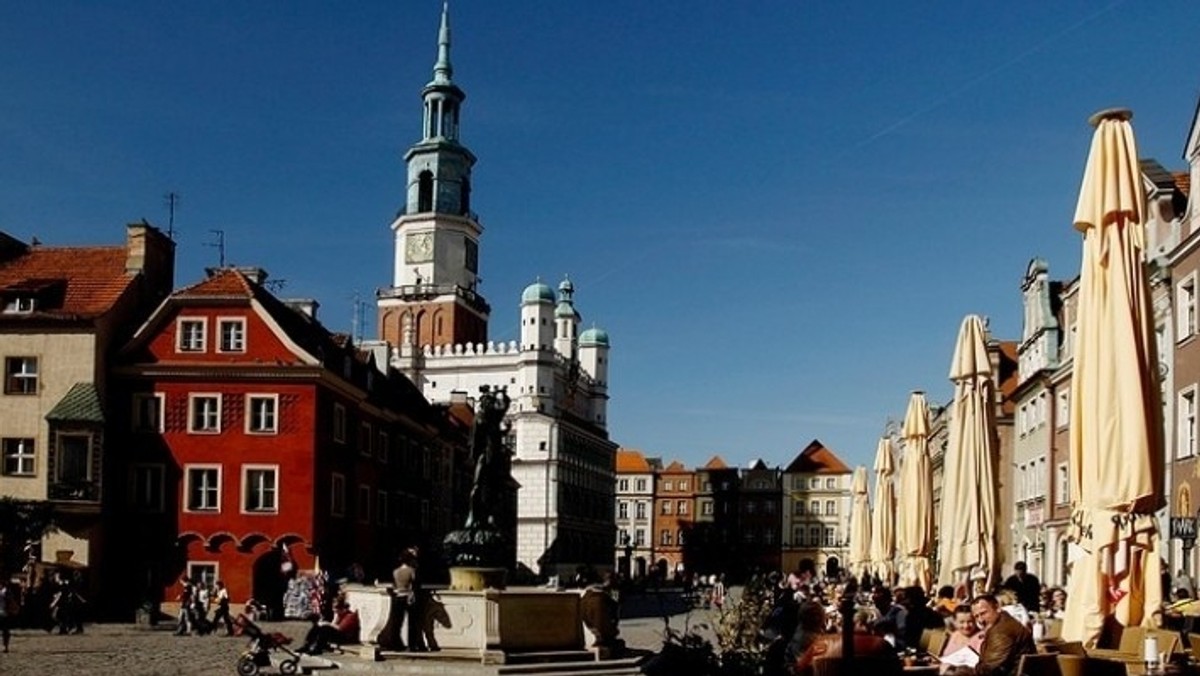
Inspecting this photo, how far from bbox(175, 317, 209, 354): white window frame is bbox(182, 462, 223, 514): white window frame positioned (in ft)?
12.0

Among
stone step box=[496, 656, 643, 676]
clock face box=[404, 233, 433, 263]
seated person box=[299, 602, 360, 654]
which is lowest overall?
stone step box=[496, 656, 643, 676]

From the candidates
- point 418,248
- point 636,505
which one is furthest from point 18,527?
Result: point 636,505

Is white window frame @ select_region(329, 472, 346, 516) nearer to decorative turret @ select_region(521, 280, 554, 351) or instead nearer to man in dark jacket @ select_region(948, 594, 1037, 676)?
man in dark jacket @ select_region(948, 594, 1037, 676)

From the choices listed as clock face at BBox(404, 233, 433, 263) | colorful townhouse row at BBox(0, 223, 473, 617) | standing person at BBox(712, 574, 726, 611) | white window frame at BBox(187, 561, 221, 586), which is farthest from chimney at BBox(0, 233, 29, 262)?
clock face at BBox(404, 233, 433, 263)

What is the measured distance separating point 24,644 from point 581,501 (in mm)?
75689

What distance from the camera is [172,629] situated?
39.3 m

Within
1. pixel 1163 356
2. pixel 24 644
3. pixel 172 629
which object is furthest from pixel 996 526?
pixel 172 629

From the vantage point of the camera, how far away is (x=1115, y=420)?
40.8 feet

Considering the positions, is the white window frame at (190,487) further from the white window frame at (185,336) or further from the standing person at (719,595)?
the standing person at (719,595)

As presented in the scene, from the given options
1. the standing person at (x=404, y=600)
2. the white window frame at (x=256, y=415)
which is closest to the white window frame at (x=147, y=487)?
the white window frame at (x=256, y=415)

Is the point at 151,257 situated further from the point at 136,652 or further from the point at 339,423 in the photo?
the point at 136,652

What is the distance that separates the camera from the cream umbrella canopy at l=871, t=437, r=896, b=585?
1533 inches

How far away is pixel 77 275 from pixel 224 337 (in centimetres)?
508

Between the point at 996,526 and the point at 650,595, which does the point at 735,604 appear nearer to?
the point at 996,526
